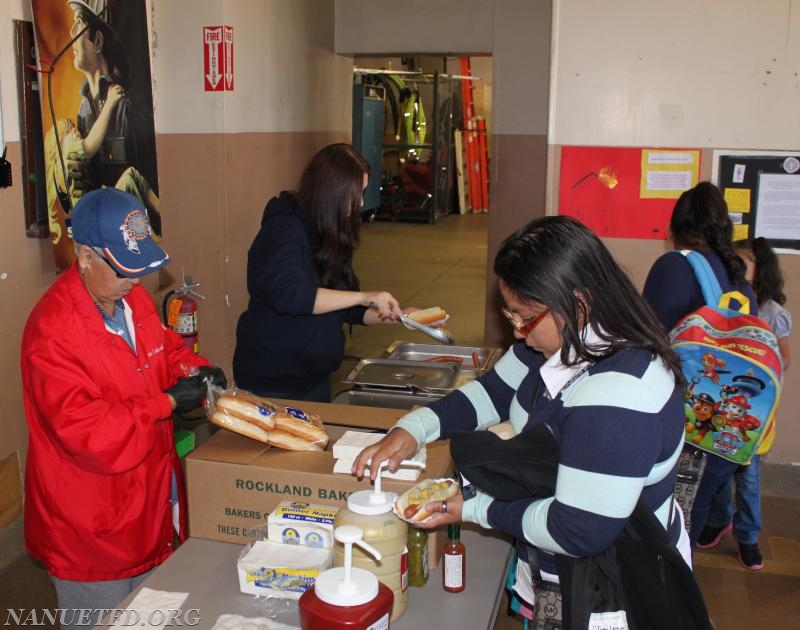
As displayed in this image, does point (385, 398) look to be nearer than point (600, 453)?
No

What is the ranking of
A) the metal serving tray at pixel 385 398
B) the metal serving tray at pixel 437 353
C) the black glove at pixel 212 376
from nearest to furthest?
1. the black glove at pixel 212 376
2. the metal serving tray at pixel 385 398
3. the metal serving tray at pixel 437 353

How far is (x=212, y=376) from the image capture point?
2.28 m

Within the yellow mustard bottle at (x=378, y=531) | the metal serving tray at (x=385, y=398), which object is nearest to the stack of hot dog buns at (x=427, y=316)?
the metal serving tray at (x=385, y=398)

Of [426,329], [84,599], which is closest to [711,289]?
[426,329]

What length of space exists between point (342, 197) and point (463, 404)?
1.11 m

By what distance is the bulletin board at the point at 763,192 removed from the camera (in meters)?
4.03

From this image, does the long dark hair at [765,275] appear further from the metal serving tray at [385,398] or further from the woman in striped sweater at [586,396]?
the woman in striped sweater at [586,396]

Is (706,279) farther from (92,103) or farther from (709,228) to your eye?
(92,103)

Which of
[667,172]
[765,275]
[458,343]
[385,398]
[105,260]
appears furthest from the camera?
[458,343]

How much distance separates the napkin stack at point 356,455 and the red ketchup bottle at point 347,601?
1.38 feet

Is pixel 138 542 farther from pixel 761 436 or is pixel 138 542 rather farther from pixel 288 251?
pixel 761 436

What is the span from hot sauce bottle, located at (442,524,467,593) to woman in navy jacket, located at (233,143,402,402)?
4.01 ft

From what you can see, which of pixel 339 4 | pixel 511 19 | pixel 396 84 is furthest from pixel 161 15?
pixel 396 84

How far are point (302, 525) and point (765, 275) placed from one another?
2520mm
